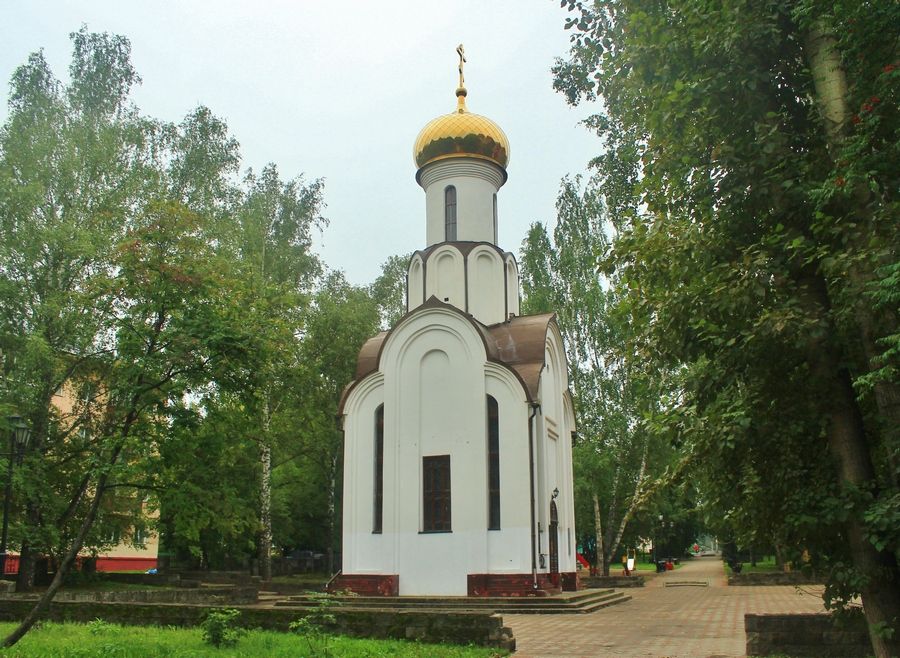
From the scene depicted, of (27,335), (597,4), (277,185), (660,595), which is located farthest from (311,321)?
(597,4)

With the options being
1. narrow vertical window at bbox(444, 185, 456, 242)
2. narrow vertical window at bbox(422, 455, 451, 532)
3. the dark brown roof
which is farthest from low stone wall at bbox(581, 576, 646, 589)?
narrow vertical window at bbox(444, 185, 456, 242)

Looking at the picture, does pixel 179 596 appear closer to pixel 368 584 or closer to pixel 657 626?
pixel 368 584

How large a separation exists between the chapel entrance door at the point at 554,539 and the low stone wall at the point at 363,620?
9242mm

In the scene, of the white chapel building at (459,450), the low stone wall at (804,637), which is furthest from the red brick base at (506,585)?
the low stone wall at (804,637)

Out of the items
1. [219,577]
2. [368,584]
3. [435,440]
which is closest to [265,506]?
[219,577]

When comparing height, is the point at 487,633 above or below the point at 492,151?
below

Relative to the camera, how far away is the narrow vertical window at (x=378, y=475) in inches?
763

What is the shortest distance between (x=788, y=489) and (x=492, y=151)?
1687 centimetres

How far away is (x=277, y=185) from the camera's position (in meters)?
28.8

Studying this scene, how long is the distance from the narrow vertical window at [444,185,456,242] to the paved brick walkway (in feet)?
35.3

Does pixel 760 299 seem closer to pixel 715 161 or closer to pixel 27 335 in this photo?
pixel 715 161

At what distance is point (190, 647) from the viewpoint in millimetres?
9477

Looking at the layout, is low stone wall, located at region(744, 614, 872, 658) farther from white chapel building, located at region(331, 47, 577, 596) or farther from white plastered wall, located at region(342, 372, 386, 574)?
white plastered wall, located at region(342, 372, 386, 574)

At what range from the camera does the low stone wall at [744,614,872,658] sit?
347 inches
